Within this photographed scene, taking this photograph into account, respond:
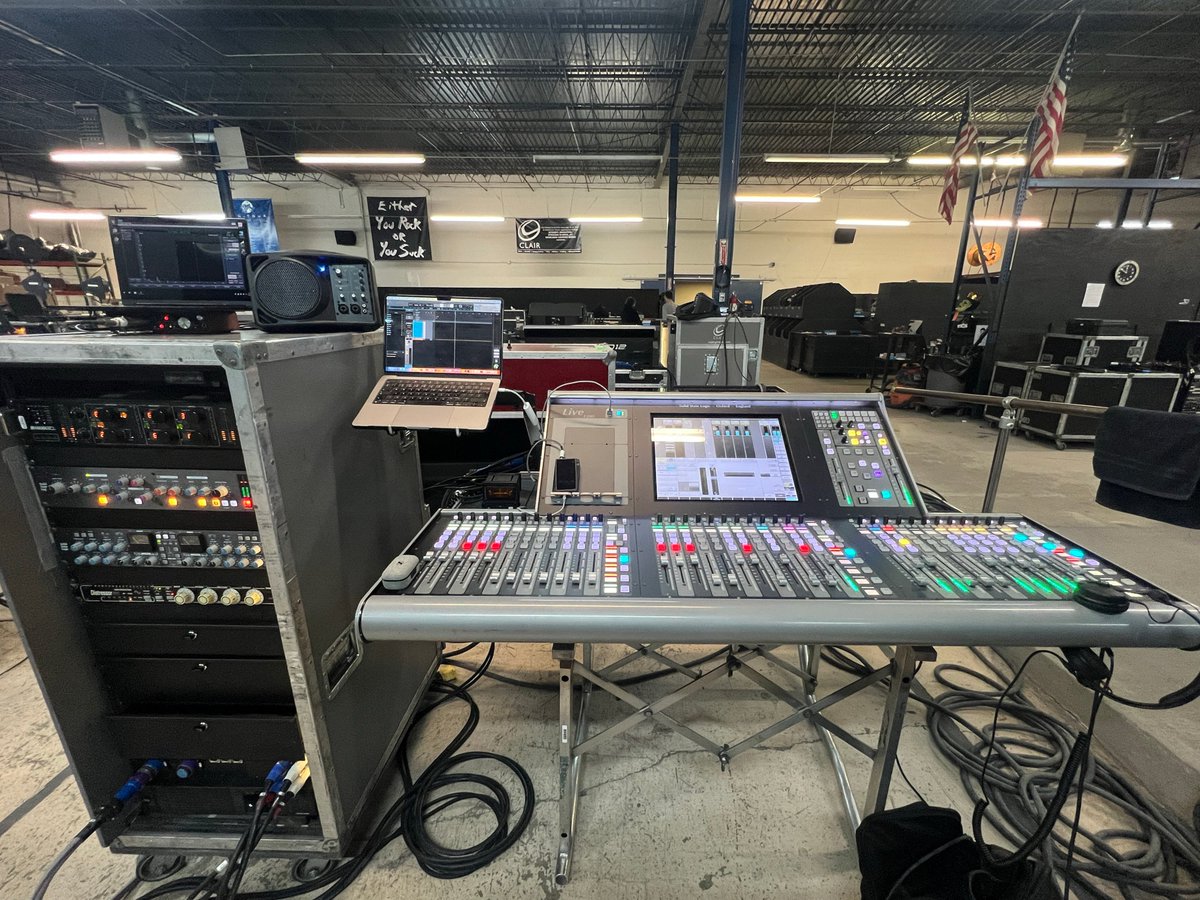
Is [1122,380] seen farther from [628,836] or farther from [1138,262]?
[628,836]

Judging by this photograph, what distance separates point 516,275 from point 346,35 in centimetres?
570

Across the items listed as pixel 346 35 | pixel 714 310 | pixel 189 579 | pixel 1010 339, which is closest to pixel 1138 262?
pixel 1010 339

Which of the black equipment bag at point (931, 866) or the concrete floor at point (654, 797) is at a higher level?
the black equipment bag at point (931, 866)

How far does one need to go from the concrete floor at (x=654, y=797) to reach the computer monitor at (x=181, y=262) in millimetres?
1510

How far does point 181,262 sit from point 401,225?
10.4 metres

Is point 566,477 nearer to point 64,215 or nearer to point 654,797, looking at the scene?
point 654,797

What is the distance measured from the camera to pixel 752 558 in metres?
1.05

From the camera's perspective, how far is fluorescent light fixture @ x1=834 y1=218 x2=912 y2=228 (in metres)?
9.72

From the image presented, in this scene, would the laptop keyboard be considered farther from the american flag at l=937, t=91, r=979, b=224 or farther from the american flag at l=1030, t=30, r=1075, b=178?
the american flag at l=937, t=91, r=979, b=224

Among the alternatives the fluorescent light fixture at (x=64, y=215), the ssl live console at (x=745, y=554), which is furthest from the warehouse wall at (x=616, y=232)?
the ssl live console at (x=745, y=554)

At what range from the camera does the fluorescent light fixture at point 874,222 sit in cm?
972

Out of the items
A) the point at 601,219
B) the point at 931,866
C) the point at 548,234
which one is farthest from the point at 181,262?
the point at 548,234

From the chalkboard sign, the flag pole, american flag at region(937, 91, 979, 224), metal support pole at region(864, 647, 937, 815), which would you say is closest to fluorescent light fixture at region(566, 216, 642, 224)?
the chalkboard sign

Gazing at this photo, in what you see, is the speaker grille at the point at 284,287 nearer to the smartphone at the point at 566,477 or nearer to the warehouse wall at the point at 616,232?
the smartphone at the point at 566,477
